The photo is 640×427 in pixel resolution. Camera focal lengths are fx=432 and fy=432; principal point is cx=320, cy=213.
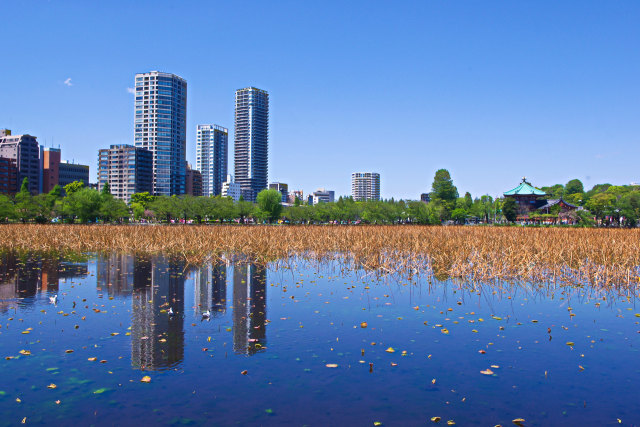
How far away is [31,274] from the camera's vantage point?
703 inches

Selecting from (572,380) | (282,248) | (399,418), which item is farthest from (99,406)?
(282,248)

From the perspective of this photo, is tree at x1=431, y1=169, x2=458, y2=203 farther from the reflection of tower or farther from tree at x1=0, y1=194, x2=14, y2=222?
the reflection of tower

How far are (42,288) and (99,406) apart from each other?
10950 mm

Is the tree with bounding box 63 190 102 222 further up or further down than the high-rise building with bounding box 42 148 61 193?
further down

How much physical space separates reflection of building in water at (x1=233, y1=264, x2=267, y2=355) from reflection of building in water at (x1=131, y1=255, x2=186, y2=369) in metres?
1.25

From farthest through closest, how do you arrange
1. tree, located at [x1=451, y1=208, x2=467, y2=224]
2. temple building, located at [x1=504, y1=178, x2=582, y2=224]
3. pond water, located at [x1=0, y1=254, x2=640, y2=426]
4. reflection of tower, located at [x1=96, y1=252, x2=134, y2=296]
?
tree, located at [x1=451, y1=208, x2=467, y2=224]
temple building, located at [x1=504, y1=178, x2=582, y2=224]
reflection of tower, located at [x1=96, y1=252, x2=134, y2=296]
pond water, located at [x1=0, y1=254, x2=640, y2=426]

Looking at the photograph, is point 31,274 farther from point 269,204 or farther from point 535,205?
point 535,205

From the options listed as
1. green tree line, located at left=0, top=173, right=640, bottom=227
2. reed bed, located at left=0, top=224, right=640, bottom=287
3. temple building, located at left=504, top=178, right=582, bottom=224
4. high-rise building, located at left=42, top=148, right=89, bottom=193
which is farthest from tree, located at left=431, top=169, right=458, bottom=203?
high-rise building, located at left=42, top=148, right=89, bottom=193

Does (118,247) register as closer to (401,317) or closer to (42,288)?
(42,288)

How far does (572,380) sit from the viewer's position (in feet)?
23.6

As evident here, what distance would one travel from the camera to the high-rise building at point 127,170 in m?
166

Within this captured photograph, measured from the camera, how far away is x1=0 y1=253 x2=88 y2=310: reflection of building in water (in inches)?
554

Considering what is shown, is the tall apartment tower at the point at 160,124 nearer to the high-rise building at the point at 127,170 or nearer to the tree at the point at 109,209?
the high-rise building at the point at 127,170

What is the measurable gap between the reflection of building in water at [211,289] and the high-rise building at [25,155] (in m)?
171
